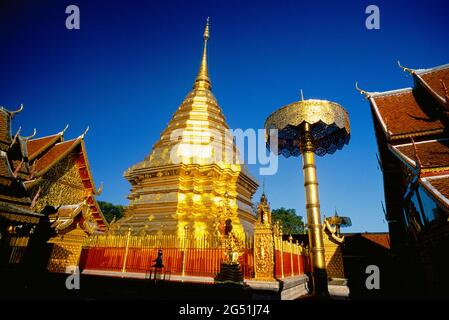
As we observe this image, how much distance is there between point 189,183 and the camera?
13086 mm

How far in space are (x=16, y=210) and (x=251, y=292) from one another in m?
6.74

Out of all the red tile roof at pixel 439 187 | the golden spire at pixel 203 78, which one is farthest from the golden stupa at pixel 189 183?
the red tile roof at pixel 439 187

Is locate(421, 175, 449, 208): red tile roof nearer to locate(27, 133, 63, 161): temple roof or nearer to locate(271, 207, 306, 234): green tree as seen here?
locate(27, 133, 63, 161): temple roof

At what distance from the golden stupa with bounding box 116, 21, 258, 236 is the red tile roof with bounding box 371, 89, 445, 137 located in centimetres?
663

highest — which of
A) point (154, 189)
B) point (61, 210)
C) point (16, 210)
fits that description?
point (154, 189)

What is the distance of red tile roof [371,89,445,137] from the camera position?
8461 mm

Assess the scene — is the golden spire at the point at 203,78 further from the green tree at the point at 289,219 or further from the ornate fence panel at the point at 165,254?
the green tree at the point at 289,219

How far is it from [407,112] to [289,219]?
37.6 metres

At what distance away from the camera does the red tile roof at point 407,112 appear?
8461 mm

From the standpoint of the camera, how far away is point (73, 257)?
1057 centimetres

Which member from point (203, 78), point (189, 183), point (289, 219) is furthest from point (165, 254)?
point (289, 219)
